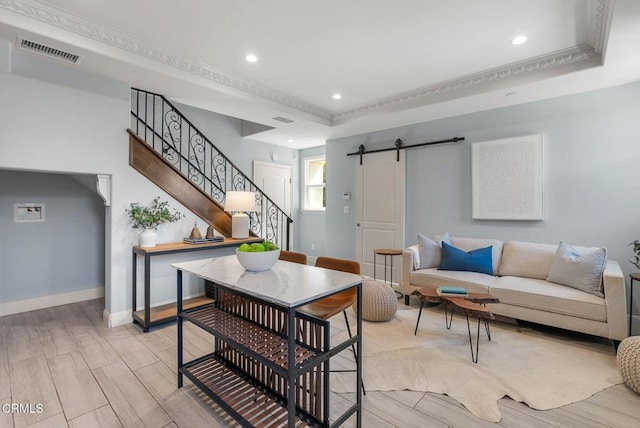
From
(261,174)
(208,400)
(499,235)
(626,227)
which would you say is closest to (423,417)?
(208,400)

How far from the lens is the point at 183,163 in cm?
520

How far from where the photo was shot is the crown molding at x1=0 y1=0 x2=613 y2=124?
228cm

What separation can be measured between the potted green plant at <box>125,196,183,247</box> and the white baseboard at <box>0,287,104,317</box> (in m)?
1.50

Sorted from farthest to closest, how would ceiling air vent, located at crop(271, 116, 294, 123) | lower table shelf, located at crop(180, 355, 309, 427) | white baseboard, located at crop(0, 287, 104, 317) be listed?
ceiling air vent, located at crop(271, 116, 294, 123) → white baseboard, located at crop(0, 287, 104, 317) → lower table shelf, located at crop(180, 355, 309, 427)

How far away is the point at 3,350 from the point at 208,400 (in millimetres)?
2094

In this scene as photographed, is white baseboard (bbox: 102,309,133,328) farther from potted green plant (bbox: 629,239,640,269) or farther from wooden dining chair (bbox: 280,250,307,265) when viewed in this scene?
potted green plant (bbox: 629,239,640,269)

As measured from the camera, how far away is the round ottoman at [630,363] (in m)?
2.05

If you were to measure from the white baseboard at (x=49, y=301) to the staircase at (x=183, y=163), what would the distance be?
1835 mm

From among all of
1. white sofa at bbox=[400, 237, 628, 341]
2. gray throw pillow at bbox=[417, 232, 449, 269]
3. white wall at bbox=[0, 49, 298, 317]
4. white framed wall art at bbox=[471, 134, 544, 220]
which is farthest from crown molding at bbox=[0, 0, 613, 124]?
white sofa at bbox=[400, 237, 628, 341]

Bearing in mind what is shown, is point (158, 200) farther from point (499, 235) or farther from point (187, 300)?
point (499, 235)

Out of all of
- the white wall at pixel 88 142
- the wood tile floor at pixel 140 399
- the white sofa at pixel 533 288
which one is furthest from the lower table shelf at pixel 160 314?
the white sofa at pixel 533 288

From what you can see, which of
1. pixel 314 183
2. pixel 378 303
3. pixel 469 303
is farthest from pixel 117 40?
pixel 314 183

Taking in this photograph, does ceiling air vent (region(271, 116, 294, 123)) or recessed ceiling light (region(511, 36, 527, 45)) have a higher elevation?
recessed ceiling light (region(511, 36, 527, 45))

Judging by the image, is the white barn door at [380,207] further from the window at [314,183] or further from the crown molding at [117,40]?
the crown molding at [117,40]
